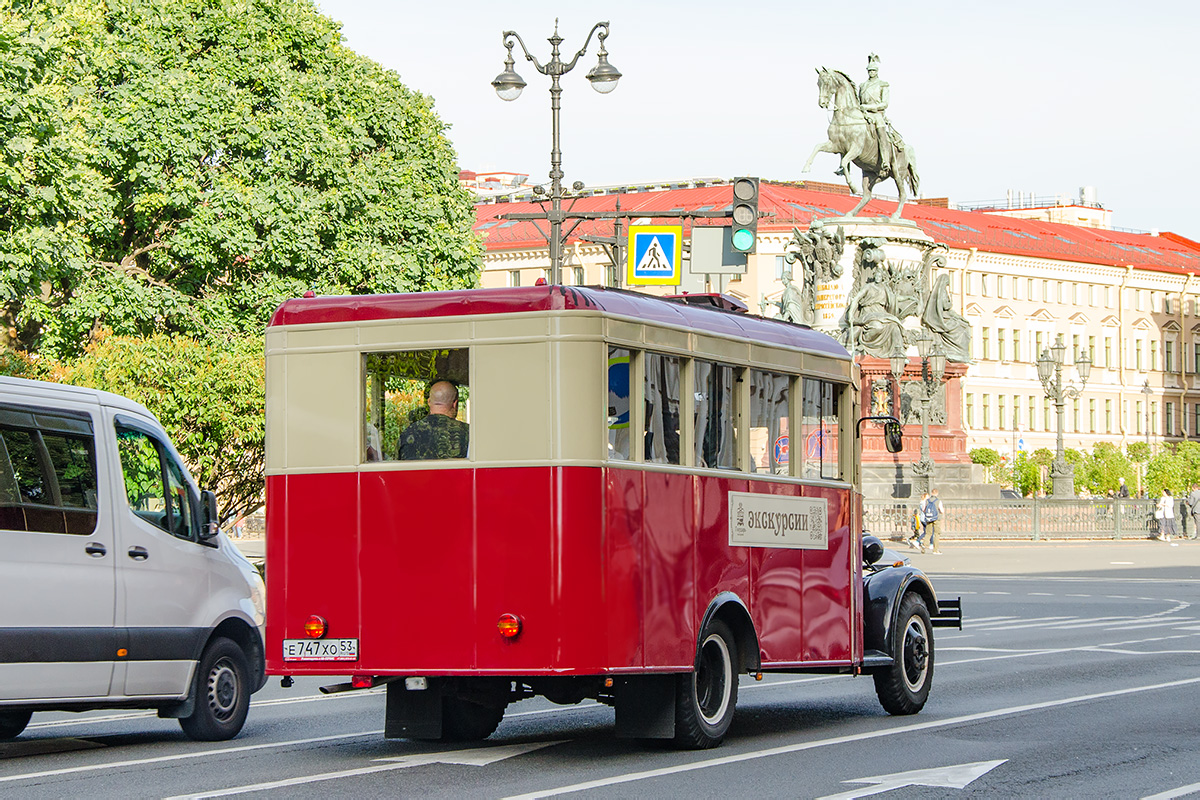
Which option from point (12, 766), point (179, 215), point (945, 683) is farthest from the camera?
point (179, 215)

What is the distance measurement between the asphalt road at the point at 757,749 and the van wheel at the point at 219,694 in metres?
0.16

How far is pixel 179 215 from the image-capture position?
39.4 meters

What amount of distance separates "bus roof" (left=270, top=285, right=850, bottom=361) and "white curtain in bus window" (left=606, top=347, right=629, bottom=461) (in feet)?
0.84

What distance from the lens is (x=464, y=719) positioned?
13.0m

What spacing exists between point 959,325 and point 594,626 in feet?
156

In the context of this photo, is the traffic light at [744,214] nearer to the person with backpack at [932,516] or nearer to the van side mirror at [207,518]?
the van side mirror at [207,518]

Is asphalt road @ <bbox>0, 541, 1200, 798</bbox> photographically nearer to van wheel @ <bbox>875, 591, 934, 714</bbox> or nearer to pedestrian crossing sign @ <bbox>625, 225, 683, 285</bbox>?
van wheel @ <bbox>875, 591, 934, 714</bbox>

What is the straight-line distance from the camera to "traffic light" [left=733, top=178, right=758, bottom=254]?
2461cm

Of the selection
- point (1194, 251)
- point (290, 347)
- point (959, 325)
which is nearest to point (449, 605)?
point (290, 347)

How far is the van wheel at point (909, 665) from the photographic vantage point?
47.5 feet

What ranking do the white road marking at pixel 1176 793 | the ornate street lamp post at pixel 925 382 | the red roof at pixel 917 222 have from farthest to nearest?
the red roof at pixel 917 222 < the ornate street lamp post at pixel 925 382 < the white road marking at pixel 1176 793

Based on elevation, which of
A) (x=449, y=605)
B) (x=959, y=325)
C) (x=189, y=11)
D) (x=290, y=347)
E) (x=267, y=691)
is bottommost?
(x=267, y=691)

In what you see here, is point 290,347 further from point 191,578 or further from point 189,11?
point 189,11

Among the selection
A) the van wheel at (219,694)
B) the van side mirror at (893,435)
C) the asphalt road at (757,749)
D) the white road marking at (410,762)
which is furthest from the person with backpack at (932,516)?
the white road marking at (410,762)
